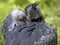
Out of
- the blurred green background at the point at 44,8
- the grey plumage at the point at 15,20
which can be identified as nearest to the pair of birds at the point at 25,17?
the grey plumage at the point at 15,20

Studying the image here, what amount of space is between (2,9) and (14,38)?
5.17ft

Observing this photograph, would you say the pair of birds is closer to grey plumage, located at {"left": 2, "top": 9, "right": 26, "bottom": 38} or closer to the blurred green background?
grey plumage, located at {"left": 2, "top": 9, "right": 26, "bottom": 38}

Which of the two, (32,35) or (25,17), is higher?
(25,17)

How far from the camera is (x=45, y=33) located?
1.95 metres

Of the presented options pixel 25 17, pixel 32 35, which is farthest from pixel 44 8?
pixel 32 35

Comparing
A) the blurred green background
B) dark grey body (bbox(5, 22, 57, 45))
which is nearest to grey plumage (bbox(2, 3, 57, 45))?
dark grey body (bbox(5, 22, 57, 45))

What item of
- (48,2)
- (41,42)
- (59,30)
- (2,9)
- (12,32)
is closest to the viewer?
(41,42)

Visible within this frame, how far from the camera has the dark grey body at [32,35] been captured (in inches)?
75.1

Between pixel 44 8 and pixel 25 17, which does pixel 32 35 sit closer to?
pixel 25 17

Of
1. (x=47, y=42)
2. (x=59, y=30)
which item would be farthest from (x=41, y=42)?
(x=59, y=30)

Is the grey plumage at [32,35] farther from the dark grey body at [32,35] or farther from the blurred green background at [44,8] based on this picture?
the blurred green background at [44,8]

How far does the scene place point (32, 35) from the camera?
1.93 meters

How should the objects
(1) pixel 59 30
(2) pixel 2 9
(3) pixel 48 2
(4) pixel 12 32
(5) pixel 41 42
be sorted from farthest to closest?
(3) pixel 48 2
(2) pixel 2 9
(1) pixel 59 30
(4) pixel 12 32
(5) pixel 41 42

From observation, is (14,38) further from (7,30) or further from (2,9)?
(2,9)
